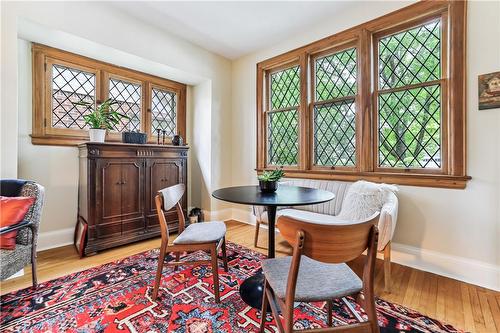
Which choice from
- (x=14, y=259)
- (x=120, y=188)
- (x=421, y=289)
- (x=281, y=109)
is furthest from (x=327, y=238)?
(x=281, y=109)

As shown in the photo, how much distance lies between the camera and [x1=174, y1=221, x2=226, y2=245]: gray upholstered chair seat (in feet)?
5.49

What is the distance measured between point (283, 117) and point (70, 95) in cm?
277

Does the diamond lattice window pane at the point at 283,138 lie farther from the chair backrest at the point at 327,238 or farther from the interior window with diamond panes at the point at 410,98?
the chair backrest at the point at 327,238

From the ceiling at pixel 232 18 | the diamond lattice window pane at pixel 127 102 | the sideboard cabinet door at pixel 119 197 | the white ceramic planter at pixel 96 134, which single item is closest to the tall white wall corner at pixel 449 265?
the ceiling at pixel 232 18

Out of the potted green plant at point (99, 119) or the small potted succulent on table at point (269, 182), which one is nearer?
the small potted succulent on table at point (269, 182)

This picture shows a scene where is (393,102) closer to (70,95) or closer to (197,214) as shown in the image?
(197,214)

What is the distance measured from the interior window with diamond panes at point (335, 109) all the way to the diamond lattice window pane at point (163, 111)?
227cm

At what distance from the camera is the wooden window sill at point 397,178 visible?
205 cm

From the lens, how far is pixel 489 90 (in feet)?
6.20

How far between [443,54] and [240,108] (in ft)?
8.74

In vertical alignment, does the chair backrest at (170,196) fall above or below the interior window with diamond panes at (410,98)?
below

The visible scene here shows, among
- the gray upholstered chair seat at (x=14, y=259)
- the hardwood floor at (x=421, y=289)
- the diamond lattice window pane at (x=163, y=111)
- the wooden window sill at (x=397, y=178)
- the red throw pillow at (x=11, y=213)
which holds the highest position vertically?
the diamond lattice window pane at (x=163, y=111)

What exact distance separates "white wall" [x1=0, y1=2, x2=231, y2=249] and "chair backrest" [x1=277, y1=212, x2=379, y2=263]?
8.29ft

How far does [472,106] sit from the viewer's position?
1976mm
